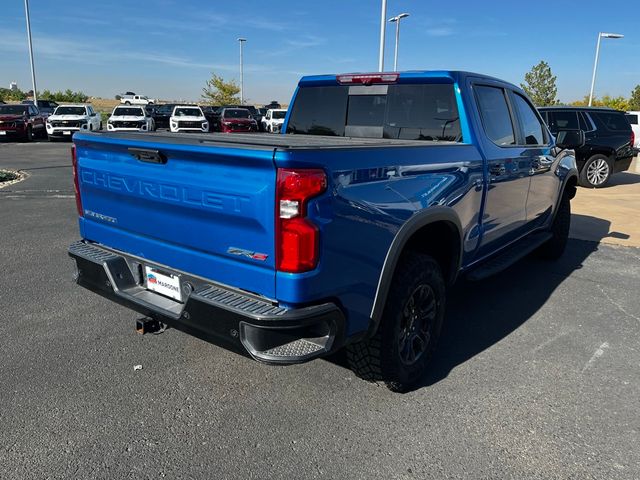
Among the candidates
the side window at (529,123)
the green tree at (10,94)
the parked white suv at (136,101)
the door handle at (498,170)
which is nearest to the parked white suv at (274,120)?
the side window at (529,123)

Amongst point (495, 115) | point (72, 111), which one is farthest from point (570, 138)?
point (72, 111)

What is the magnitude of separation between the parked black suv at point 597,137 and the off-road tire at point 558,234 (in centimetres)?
705

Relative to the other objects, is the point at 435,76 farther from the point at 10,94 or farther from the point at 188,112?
the point at 10,94

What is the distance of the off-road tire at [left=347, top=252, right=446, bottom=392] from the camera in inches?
111

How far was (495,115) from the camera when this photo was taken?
405cm

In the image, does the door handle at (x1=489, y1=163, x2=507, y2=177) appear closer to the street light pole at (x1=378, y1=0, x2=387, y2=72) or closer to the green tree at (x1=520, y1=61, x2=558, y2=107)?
the street light pole at (x1=378, y1=0, x2=387, y2=72)

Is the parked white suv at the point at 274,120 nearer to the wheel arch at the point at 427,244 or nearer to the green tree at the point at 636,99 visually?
the wheel arch at the point at 427,244

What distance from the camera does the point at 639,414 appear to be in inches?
116

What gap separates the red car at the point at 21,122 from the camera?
864 inches

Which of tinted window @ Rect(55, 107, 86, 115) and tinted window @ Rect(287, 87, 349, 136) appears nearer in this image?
tinted window @ Rect(287, 87, 349, 136)

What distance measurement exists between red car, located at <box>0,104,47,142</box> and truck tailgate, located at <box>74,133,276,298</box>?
2266cm

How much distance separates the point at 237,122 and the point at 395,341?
2317 cm

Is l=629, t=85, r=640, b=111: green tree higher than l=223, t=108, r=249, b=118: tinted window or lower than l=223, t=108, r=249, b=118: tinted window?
higher

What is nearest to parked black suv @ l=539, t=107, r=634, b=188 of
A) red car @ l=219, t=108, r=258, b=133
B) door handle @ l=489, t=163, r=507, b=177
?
door handle @ l=489, t=163, r=507, b=177
